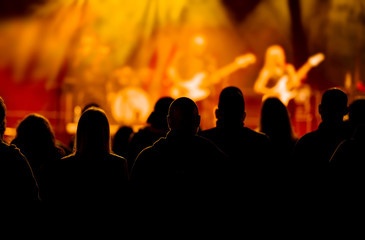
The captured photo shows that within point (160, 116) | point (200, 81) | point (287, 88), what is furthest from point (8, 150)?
point (200, 81)

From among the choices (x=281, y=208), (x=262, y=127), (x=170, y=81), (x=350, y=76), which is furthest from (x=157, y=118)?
(x=350, y=76)

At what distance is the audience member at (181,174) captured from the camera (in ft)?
8.32

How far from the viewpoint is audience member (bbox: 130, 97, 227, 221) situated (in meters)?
2.54

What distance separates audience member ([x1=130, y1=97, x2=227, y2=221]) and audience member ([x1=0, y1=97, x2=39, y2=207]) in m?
0.52

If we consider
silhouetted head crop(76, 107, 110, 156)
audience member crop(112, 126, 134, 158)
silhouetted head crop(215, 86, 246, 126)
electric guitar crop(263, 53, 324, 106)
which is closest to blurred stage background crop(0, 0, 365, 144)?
electric guitar crop(263, 53, 324, 106)

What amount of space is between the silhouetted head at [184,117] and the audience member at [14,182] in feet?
2.52

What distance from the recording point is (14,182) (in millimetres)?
2518

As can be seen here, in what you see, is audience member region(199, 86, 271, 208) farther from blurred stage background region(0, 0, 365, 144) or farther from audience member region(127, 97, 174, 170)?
blurred stage background region(0, 0, 365, 144)

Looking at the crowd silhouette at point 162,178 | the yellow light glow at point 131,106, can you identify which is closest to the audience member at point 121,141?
the crowd silhouette at point 162,178

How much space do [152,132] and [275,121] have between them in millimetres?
893

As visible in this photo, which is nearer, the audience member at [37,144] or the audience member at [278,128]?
the audience member at [37,144]

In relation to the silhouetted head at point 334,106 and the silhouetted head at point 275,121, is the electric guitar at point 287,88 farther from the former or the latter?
the silhouetted head at point 334,106

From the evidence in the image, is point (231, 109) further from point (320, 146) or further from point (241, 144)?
point (320, 146)

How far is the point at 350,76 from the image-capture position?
11797 mm
